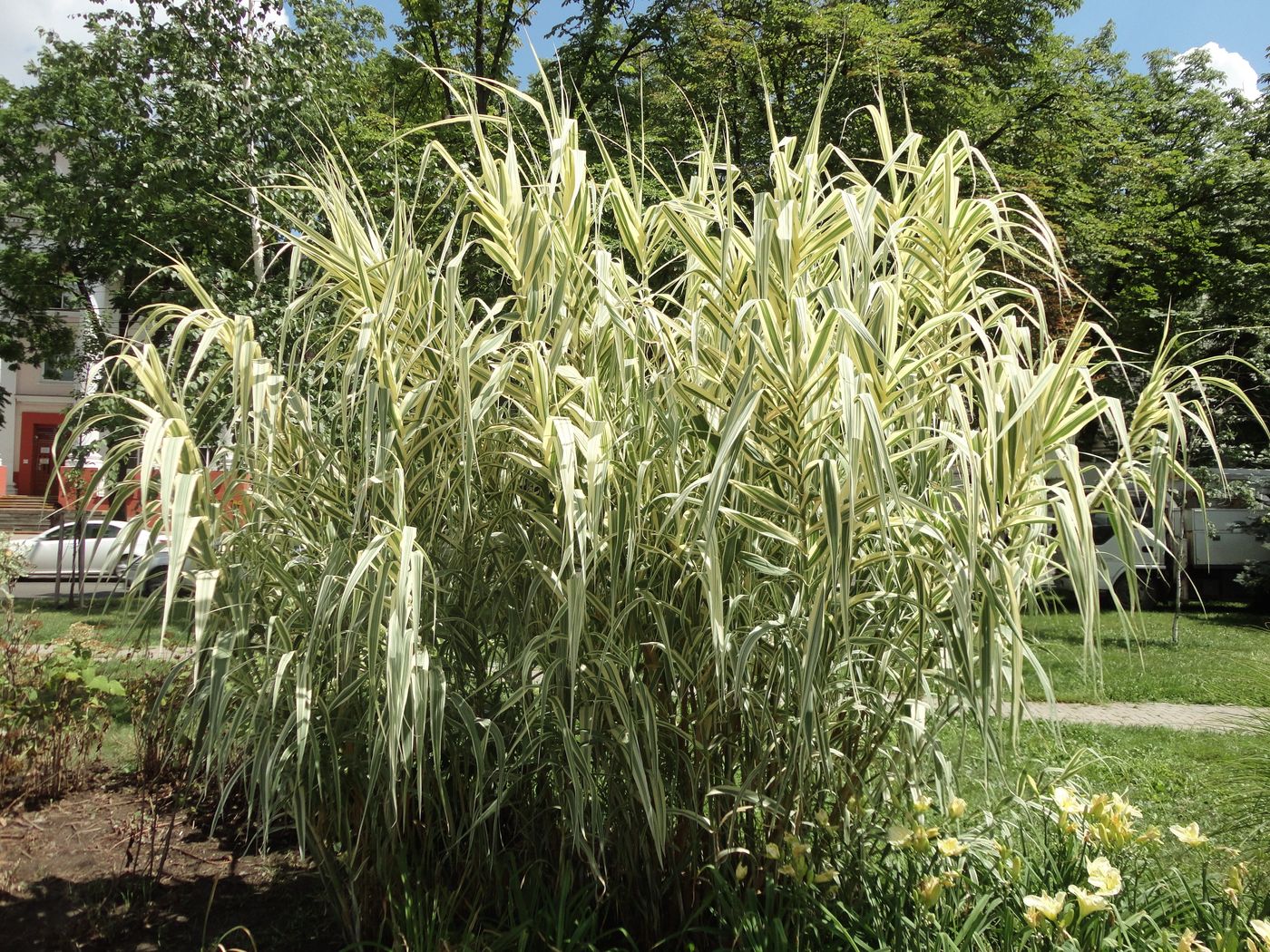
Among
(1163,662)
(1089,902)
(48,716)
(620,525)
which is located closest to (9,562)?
(48,716)

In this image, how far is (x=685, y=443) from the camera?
2.31m

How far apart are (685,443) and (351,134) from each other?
29.7ft

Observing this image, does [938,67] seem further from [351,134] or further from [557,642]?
[557,642]

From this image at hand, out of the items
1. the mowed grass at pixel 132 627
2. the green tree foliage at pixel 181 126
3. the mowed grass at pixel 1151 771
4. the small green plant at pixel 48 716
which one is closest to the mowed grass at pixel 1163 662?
the mowed grass at pixel 1151 771

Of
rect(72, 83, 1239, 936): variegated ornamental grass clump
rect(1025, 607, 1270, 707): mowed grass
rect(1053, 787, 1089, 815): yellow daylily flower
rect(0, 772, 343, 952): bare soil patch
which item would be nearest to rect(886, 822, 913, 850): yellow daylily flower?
rect(72, 83, 1239, 936): variegated ornamental grass clump

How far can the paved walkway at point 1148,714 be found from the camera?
583 centimetres

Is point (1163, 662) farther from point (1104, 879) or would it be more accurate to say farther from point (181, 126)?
point (181, 126)

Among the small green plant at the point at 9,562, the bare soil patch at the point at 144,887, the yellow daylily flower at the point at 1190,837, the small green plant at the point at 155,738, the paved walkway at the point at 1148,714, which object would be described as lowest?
the paved walkway at the point at 1148,714

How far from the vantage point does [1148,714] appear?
635cm

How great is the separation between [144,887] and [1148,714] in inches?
240

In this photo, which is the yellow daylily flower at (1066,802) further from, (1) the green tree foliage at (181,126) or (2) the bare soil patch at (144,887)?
(1) the green tree foliage at (181,126)

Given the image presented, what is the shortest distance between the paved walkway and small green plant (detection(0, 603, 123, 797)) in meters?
5.04

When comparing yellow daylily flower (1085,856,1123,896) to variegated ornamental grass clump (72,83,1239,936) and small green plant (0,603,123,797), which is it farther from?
small green plant (0,603,123,797)

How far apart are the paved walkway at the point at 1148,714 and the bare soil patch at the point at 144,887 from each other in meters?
4.47
